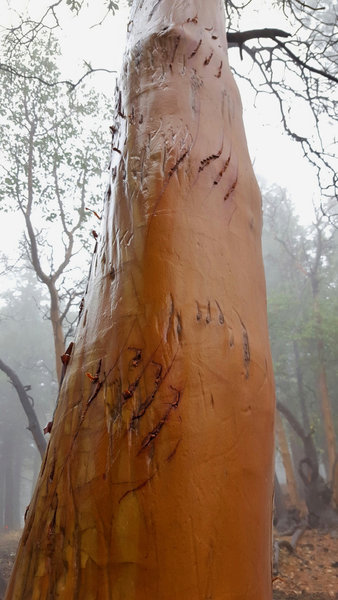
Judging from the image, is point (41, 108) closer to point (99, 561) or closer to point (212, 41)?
point (212, 41)

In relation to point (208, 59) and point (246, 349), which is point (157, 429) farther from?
point (208, 59)

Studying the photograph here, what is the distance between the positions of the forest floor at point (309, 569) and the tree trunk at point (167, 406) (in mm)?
4785

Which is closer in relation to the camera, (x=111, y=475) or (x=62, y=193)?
(x=111, y=475)

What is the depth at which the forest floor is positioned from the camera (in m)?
5.50

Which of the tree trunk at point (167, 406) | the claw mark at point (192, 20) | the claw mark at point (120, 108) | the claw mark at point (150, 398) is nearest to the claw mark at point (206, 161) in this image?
the tree trunk at point (167, 406)

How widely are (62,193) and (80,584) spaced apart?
947cm

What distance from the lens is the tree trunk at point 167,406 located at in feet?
1.75

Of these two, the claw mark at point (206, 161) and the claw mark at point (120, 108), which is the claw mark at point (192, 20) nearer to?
the claw mark at point (120, 108)

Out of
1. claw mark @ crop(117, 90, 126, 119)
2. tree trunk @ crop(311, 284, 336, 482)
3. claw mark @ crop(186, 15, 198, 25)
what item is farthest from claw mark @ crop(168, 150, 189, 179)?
tree trunk @ crop(311, 284, 336, 482)

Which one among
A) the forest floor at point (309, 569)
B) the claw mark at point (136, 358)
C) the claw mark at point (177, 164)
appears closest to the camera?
the claw mark at point (136, 358)

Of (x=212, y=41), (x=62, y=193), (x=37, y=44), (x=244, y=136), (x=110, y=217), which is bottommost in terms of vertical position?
(x=110, y=217)

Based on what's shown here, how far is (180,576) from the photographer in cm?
51

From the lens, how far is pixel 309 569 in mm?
6539

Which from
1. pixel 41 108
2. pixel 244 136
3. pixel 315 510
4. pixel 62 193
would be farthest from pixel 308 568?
pixel 41 108
